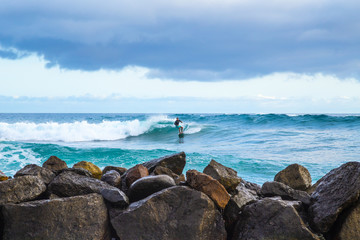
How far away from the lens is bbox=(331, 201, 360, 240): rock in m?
3.18

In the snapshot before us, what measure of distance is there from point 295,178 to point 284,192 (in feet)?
4.03

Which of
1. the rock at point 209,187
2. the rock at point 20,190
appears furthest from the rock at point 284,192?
the rock at point 20,190

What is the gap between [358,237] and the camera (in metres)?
3.17

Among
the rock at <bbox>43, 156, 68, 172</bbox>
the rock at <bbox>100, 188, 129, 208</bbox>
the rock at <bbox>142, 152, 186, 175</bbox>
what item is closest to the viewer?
the rock at <bbox>100, 188, 129, 208</bbox>

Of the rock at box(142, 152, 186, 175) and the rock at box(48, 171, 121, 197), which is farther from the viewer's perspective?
the rock at box(142, 152, 186, 175)

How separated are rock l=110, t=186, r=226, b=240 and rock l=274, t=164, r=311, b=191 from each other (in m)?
2.04

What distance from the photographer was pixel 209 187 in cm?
342

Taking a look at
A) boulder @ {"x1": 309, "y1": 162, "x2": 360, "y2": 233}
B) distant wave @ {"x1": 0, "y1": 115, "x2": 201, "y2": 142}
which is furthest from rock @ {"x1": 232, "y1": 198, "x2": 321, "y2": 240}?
distant wave @ {"x1": 0, "y1": 115, "x2": 201, "y2": 142}

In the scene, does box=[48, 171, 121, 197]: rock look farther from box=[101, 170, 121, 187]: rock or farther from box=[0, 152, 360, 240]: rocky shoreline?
box=[101, 170, 121, 187]: rock

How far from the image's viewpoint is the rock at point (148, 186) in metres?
3.51

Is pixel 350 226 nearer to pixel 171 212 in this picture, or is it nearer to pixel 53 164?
pixel 171 212

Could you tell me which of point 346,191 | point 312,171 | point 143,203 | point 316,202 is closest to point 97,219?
point 143,203

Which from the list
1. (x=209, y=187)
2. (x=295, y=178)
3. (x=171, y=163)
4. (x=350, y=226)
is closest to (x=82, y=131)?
(x=171, y=163)

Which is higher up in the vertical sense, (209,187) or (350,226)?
(209,187)
